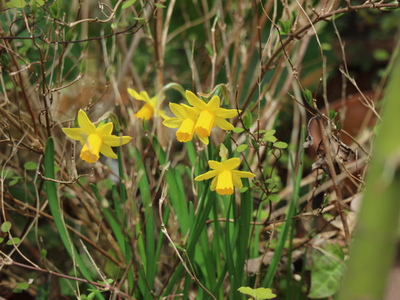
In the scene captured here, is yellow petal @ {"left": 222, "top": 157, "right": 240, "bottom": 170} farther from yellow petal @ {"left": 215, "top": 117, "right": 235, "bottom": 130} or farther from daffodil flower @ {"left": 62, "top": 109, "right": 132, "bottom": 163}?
daffodil flower @ {"left": 62, "top": 109, "right": 132, "bottom": 163}

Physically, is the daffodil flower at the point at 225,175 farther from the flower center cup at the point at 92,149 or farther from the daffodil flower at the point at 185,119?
the flower center cup at the point at 92,149

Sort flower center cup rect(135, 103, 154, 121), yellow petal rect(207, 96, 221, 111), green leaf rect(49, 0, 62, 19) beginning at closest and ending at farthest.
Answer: yellow petal rect(207, 96, 221, 111) → green leaf rect(49, 0, 62, 19) → flower center cup rect(135, 103, 154, 121)

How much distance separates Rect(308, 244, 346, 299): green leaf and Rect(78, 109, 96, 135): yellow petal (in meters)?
0.62

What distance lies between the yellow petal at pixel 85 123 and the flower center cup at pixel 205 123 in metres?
0.19

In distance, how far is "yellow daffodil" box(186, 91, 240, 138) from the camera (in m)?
0.90

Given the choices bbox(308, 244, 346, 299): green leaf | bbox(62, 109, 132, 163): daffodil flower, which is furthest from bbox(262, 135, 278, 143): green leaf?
bbox(308, 244, 346, 299): green leaf

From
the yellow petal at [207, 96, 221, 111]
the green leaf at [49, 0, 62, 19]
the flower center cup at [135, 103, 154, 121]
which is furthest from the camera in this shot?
the flower center cup at [135, 103, 154, 121]

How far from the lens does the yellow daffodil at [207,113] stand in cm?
90

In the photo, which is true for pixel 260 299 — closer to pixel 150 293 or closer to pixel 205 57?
pixel 150 293

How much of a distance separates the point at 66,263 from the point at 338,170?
821 millimetres

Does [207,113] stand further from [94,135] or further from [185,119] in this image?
[94,135]

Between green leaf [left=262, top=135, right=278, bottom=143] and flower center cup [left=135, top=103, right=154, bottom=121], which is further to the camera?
flower center cup [left=135, top=103, right=154, bottom=121]

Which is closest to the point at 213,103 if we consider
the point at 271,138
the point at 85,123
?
A: the point at 271,138

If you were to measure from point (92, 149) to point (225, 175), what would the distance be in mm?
238
